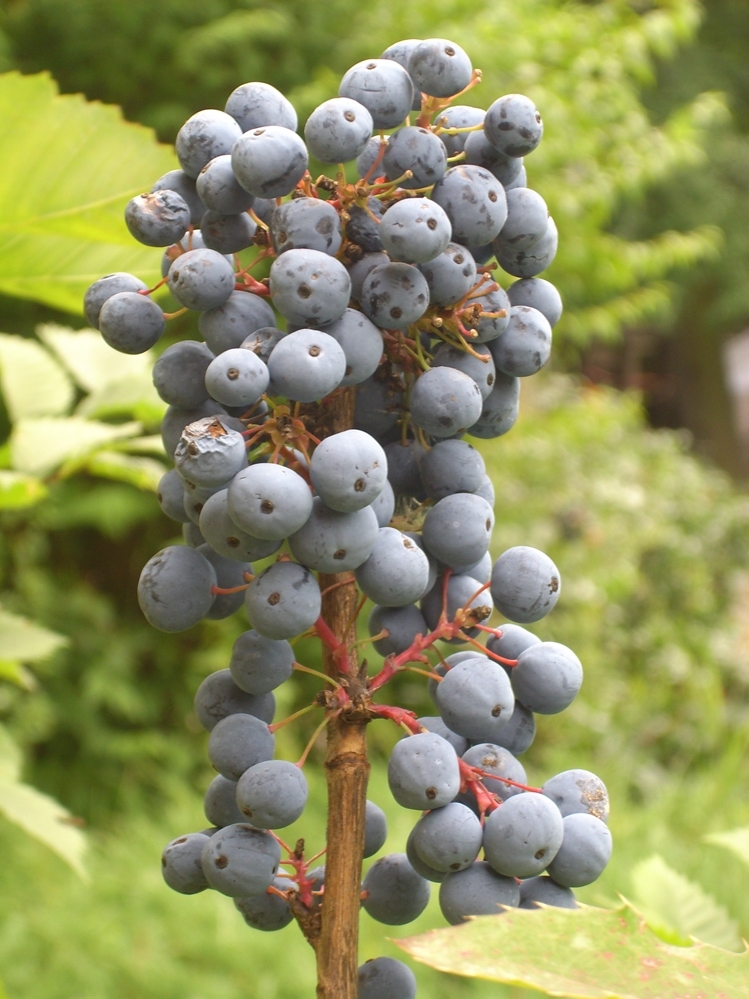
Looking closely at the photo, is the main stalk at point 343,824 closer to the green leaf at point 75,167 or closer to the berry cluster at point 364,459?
the berry cluster at point 364,459

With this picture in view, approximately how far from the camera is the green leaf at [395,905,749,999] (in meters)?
0.39

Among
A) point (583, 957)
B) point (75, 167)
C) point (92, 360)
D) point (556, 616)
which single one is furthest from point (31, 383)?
point (556, 616)

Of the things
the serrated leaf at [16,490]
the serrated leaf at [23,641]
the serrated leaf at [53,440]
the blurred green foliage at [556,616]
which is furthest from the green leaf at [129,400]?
the blurred green foliage at [556,616]

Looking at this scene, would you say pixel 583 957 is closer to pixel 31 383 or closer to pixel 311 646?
pixel 31 383

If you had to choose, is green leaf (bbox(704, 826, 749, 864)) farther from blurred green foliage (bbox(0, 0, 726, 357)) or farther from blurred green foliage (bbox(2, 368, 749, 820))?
blurred green foliage (bbox(0, 0, 726, 357))

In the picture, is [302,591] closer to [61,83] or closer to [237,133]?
[237,133]

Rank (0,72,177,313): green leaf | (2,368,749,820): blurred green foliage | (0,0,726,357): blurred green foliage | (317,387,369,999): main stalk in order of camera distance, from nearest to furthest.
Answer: (317,387,369,999): main stalk, (0,72,177,313): green leaf, (0,0,726,357): blurred green foliage, (2,368,749,820): blurred green foliage

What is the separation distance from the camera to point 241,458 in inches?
18.7

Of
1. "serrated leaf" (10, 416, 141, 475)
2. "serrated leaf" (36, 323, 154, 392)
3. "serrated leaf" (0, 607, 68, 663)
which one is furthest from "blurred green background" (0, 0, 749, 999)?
"serrated leaf" (0, 607, 68, 663)

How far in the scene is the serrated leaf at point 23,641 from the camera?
976 mm

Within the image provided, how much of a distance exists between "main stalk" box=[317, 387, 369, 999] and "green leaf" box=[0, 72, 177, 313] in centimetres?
38

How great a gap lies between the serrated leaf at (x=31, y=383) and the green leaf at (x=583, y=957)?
3.02ft

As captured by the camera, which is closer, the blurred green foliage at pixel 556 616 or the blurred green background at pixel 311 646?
the blurred green background at pixel 311 646

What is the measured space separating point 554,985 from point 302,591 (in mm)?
209
